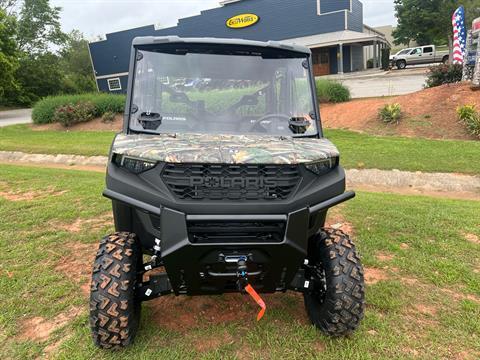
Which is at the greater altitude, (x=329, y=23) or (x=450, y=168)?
(x=329, y=23)

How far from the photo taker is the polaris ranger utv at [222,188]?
2590mm

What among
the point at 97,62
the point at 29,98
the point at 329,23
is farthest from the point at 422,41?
the point at 29,98

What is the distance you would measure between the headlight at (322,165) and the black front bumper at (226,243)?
0.69ft

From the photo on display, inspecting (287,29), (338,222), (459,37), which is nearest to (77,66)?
(287,29)

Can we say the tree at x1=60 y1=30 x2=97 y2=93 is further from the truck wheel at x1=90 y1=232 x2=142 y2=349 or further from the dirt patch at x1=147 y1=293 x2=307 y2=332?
the truck wheel at x1=90 y1=232 x2=142 y2=349

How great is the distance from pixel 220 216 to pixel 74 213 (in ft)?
13.8

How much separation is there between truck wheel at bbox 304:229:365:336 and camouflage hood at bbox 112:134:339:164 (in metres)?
0.69

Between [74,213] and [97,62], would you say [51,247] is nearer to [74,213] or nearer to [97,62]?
[74,213]

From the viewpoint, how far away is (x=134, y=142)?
9.39 ft

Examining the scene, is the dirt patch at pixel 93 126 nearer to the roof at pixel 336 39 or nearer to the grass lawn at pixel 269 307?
the grass lawn at pixel 269 307

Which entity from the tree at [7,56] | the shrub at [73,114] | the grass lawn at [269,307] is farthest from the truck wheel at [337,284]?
the tree at [7,56]

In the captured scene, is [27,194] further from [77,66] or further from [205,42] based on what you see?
[77,66]

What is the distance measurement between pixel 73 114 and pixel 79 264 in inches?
624

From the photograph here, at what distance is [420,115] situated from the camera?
1310cm
